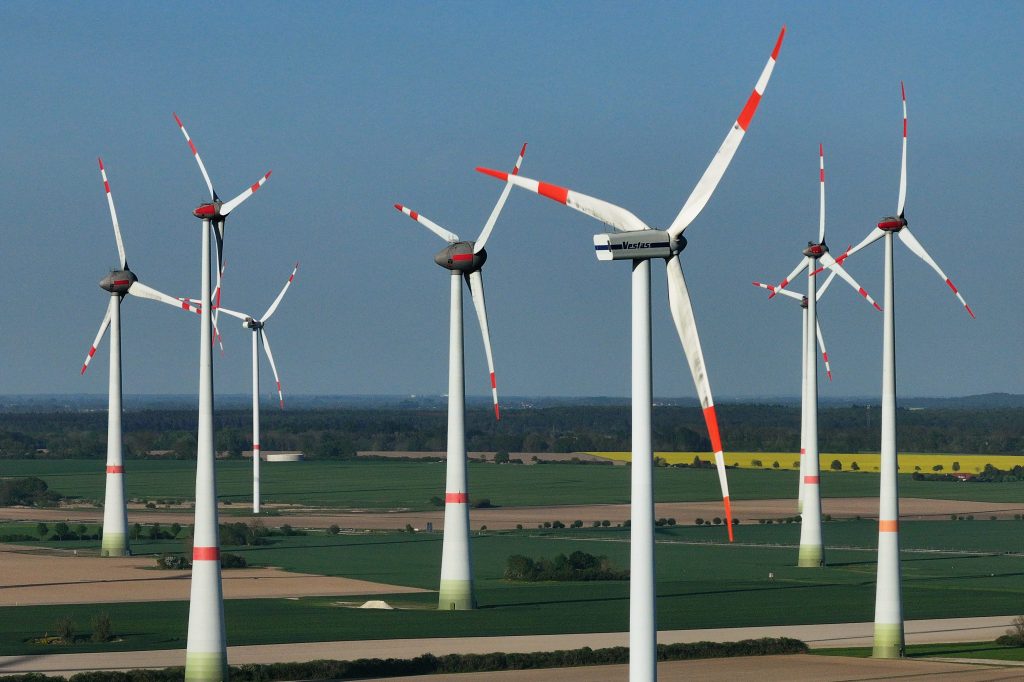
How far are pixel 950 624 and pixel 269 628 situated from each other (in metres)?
27.7

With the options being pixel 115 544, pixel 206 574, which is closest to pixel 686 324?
pixel 206 574

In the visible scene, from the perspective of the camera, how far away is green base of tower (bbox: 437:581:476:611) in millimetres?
72125

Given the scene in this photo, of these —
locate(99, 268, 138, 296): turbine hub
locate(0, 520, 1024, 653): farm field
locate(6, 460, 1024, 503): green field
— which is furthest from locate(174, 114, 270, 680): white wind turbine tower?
locate(6, 460, 1024, 503): green field

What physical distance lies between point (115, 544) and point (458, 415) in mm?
34915

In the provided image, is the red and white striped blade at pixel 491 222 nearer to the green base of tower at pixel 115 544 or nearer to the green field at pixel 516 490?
the green base of tower at pixel 115 544

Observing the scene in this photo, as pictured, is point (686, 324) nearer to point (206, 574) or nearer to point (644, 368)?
point (644, 368)

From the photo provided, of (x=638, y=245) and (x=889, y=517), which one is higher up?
(x=638, y=245)

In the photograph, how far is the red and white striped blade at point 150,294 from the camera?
79.1 metres

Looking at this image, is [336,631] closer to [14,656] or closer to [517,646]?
[517,646]

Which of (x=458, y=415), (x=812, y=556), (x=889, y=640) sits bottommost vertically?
(x=812, y=556)

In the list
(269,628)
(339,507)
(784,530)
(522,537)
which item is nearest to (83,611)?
(269,628)

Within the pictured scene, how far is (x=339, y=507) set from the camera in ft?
504

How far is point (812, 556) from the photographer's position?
96188mm

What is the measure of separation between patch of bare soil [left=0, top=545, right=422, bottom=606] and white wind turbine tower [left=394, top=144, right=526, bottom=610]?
10.2 m
